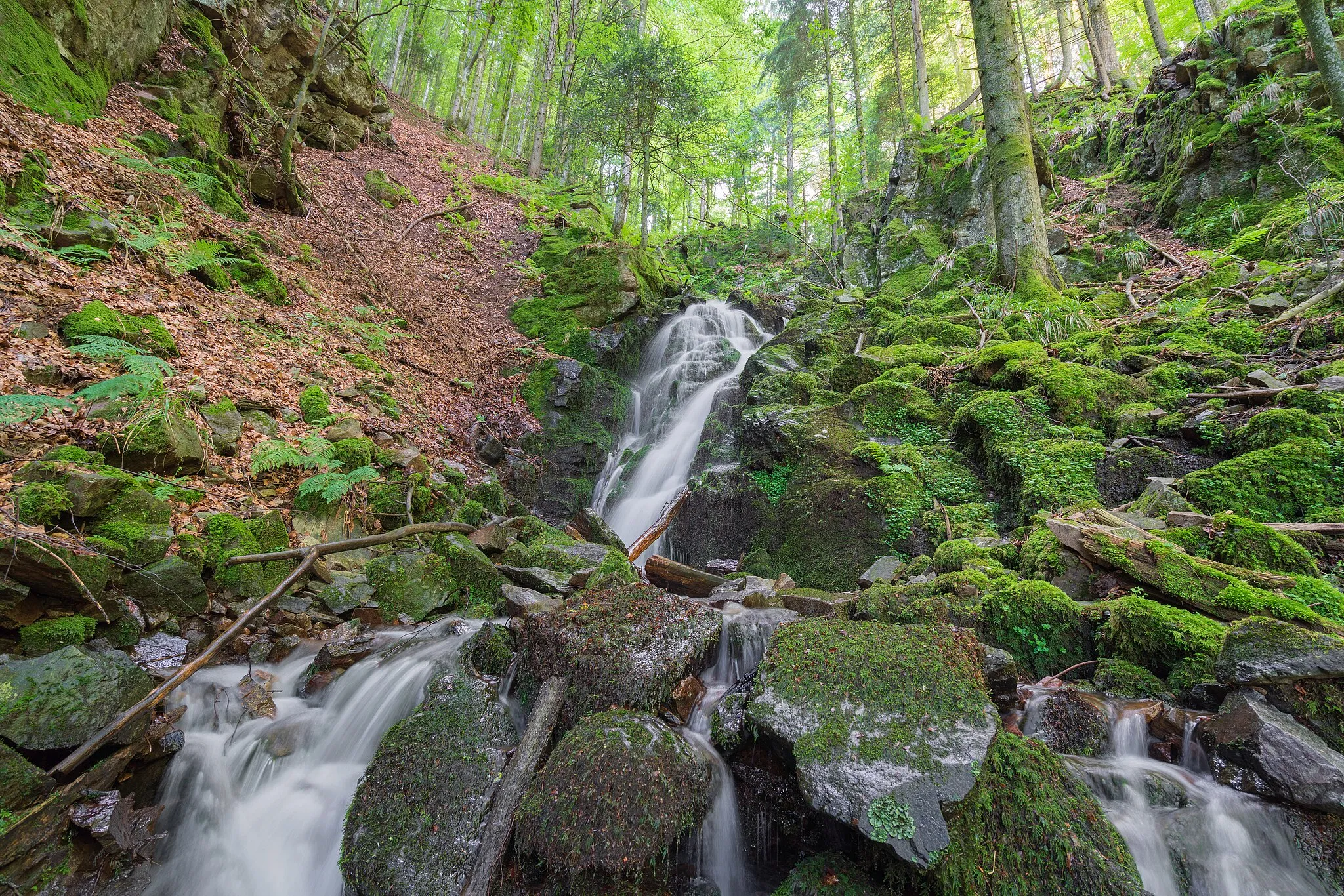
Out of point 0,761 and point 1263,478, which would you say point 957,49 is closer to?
point 1263,478

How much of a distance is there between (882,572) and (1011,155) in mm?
7215

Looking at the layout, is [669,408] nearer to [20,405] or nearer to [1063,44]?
[20,405]

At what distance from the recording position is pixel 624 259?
40.7 ft

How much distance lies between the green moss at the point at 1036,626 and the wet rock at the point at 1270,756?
2.84 ft

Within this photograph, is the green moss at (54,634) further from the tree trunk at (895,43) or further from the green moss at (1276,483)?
the tree trunk at (895,43)

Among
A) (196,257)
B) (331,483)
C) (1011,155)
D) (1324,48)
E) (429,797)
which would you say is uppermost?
(1011,155)

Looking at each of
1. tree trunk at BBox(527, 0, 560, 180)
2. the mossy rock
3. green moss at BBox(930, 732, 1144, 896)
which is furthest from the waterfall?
tree trunk at BBox(527, 0, 560, 180)

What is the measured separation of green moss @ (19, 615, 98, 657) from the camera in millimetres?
2582

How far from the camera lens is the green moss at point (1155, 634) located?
2.84 meters

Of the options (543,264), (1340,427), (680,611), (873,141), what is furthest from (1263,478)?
(873,141)

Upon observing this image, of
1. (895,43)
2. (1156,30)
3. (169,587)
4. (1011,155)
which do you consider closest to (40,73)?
(169,587)

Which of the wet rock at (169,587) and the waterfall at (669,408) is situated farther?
the waterfall at (669,408)

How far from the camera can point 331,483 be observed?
A: 4445mm

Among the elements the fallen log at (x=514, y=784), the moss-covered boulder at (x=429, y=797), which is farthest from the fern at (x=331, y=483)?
the fallen log at (x=514, y=784)
